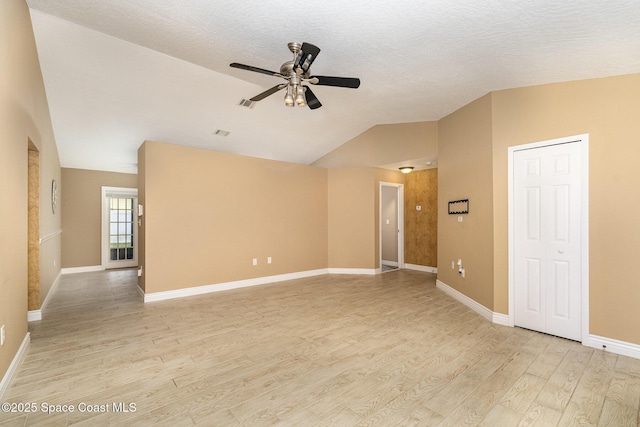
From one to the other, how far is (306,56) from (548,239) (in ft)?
10.4

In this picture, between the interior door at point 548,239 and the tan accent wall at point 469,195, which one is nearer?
the interior door at point 548,239

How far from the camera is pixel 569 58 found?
9.02ft

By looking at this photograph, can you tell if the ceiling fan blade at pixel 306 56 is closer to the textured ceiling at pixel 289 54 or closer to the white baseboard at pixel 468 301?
the textured ceiling at pixel 289 54

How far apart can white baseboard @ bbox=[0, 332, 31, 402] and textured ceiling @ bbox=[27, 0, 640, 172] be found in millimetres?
2964

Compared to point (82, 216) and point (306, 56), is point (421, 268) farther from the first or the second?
point (82, 216)

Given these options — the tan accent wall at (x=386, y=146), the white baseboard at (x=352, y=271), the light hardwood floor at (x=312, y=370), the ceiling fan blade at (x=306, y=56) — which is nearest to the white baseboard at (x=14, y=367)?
the light hardwood floor at (x=312, y=370)

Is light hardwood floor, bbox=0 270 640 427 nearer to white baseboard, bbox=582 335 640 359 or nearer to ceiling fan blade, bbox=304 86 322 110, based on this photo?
white baseboard, bbox=582 335 640 359

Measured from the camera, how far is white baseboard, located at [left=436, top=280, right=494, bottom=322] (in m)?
3.75

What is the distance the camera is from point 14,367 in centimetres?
239

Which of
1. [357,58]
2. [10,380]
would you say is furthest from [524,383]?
[10,380]

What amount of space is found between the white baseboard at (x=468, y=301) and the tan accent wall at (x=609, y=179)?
991 mm

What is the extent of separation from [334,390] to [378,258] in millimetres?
4548

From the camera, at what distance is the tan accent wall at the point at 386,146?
537 centimetres

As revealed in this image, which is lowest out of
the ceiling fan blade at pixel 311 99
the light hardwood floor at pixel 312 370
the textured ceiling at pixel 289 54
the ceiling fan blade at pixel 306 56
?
the light hardwood floor at pixel 312 370
